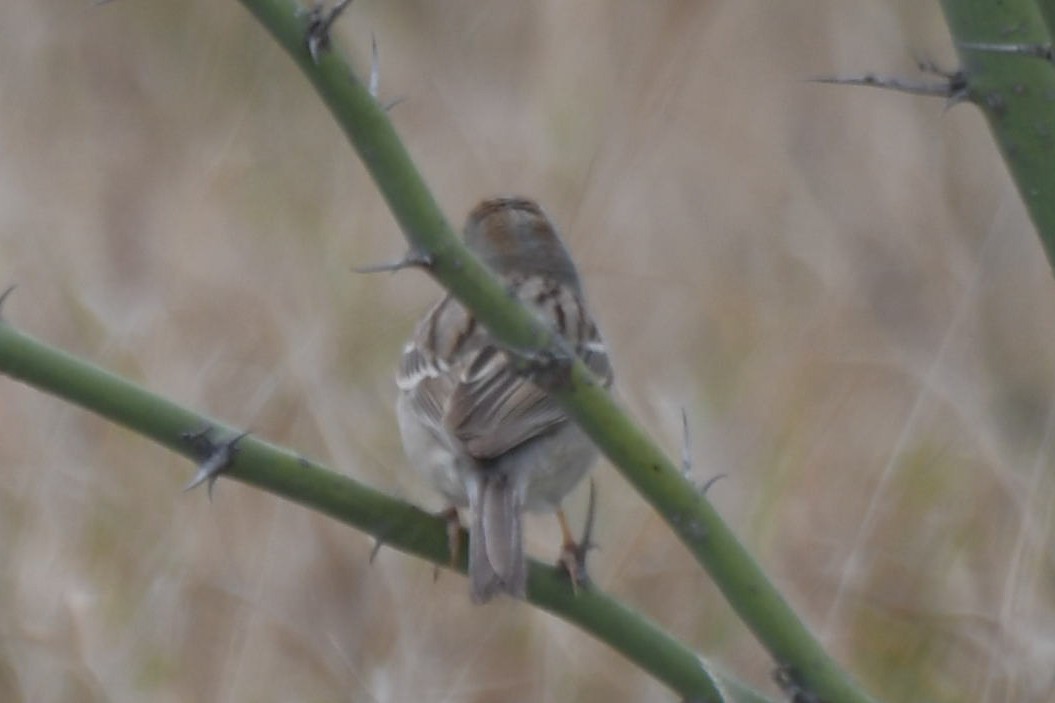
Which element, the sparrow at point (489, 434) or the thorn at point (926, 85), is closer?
the thorn at point (926, 85)

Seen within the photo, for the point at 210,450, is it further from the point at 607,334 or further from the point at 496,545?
the point at 607,334

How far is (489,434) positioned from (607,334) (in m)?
1.73

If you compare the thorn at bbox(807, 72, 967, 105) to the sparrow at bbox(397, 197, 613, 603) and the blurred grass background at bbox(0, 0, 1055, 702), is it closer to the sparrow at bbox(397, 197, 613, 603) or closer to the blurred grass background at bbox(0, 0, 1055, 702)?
the sparrow at bbox(397, 197, 613, 603)

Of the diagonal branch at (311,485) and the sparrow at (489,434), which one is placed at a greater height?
the diagonal branch at (311,485)

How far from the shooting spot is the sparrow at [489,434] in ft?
10.1

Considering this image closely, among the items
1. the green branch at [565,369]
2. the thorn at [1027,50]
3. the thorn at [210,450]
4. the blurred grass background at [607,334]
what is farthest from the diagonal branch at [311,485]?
the blurred grass background at [607,334]

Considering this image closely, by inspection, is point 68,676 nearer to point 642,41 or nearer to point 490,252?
point 490,252

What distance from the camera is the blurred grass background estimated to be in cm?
450

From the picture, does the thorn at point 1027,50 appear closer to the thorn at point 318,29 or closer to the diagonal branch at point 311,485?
the thorn at point 318,29

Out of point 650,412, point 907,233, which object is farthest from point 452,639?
point 907,233

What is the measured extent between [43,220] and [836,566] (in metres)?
2.49

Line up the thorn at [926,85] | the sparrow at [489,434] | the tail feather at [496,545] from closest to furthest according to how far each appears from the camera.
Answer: the thorn at [926,85], the tail feather at [496,545], the sparrow at [489,434]

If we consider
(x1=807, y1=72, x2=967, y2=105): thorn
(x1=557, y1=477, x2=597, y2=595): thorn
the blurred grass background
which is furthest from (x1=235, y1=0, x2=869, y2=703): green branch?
the blurred grass background

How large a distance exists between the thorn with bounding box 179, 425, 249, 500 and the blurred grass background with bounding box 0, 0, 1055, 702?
2.28 m
